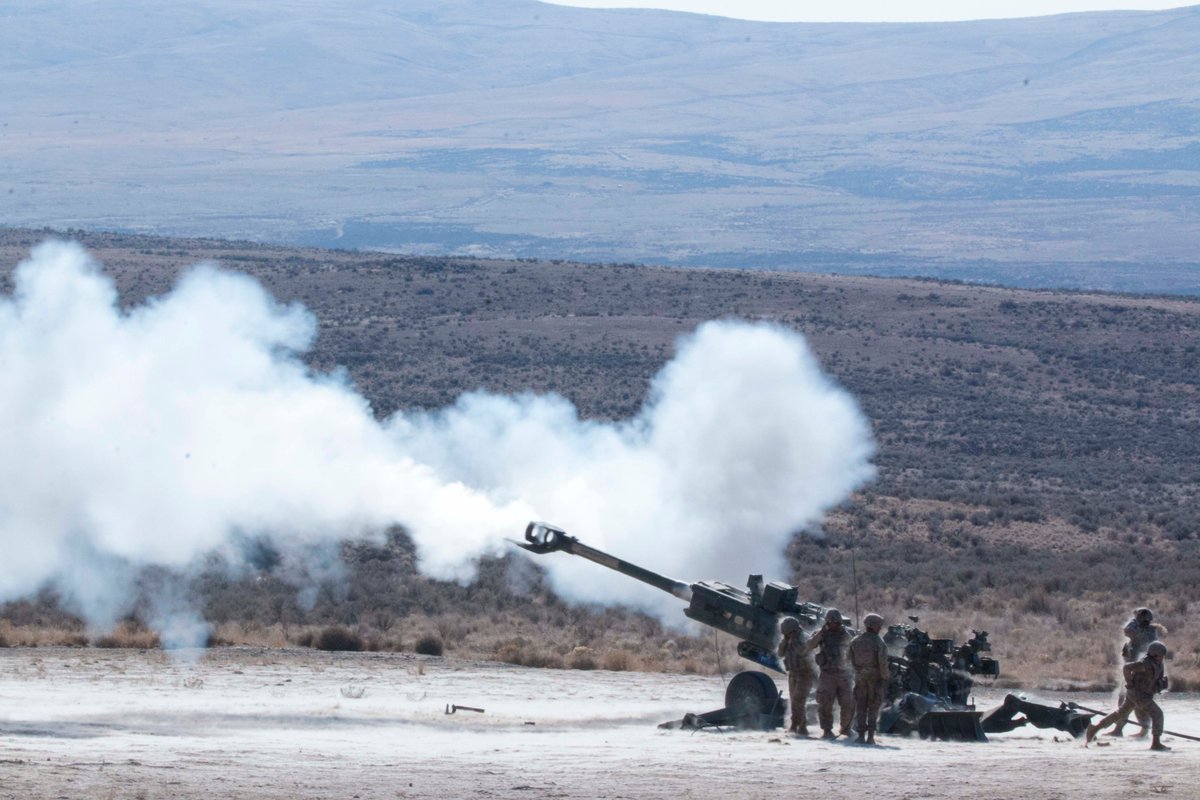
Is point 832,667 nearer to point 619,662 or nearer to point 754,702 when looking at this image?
point 754,702

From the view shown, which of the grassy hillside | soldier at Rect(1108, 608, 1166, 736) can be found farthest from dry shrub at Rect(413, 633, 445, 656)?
soldier at Rect(1108, 608, 1166, 736)

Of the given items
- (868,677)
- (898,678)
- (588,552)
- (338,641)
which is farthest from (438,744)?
(338,641)

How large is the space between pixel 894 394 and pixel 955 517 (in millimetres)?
23317

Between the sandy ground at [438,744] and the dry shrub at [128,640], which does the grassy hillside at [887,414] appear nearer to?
the dry shrub at [128,640]

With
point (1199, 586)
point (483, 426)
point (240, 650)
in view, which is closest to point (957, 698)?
point (240, 650)

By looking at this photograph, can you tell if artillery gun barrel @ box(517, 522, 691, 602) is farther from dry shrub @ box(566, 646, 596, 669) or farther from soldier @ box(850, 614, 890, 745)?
soldier @ box(850, 614, 890, 745)

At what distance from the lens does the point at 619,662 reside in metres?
27.2

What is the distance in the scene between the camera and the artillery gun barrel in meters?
23.5

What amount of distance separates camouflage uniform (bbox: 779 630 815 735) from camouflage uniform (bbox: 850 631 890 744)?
60 centimetres

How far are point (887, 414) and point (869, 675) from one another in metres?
50.4

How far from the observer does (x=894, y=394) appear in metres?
73.1

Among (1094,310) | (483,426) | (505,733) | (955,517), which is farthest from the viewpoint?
(1094,310)

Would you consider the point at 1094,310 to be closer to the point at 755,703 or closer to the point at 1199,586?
the point at 1199,586

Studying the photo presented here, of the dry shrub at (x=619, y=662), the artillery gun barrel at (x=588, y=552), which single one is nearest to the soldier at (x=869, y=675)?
the artillery gun barrel at (x=588, y=552)
